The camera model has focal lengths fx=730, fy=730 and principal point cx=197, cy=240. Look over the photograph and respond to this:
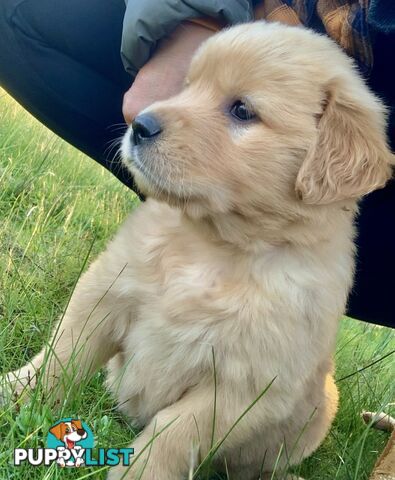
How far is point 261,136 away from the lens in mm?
1683

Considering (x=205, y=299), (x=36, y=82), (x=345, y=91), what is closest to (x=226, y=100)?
(x=345, y=91)

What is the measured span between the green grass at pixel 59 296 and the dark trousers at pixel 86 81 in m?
0.37

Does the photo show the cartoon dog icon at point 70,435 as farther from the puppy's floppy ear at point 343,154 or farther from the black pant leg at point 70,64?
the black pant leg at point 70,64

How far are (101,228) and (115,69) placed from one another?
103cm

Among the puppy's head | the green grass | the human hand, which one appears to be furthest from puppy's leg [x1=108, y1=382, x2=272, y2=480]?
the human hand

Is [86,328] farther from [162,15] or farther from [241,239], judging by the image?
[162,15]

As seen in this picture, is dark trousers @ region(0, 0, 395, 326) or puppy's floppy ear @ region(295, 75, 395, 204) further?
dark trousers @ region(0, 0, 395, 326)

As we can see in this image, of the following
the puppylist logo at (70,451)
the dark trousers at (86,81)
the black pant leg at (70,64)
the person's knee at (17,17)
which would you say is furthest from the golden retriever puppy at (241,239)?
the person's knee at (17,17)

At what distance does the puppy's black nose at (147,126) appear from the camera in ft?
5.31

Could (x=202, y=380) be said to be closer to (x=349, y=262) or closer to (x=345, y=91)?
(x=349, y=262)

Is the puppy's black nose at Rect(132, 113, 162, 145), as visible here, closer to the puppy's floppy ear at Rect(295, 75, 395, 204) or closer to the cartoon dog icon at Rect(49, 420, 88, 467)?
the puppy's floppy ear at Rect(295, 75, 395, 204)

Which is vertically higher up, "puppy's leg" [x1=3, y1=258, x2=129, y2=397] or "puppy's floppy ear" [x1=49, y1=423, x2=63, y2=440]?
"puppy's floppy ear" [x1=49, y1=423, x2=63, y2=440]

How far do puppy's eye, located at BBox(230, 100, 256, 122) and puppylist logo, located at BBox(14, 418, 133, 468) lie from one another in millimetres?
778

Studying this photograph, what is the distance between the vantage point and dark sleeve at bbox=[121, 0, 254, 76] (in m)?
1.92
